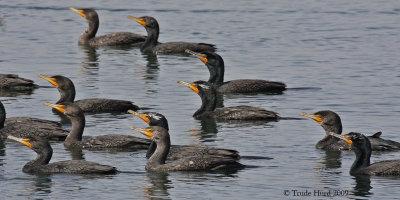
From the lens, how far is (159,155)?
1919 cm

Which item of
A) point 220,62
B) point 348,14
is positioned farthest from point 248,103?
point 348,14

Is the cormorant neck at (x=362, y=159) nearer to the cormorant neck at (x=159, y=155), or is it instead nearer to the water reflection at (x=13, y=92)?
the cormorant neck at (x=159, y=155)

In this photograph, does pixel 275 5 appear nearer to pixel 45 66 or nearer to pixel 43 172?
pixel 45 66

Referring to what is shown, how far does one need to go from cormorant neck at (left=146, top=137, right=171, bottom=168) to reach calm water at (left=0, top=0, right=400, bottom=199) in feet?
0.76

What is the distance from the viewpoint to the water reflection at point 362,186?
698 inches

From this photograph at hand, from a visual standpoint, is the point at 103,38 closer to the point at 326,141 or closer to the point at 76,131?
the point at 76,131

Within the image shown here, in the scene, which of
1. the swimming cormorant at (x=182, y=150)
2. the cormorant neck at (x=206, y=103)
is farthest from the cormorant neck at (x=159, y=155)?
the cormorant neck at (x=206, y=103)

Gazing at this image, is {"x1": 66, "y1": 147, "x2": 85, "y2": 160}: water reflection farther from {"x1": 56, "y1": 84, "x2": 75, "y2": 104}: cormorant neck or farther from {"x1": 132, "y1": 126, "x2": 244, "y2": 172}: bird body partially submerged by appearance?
{"x1": 56, "y1": 84, "x2": 75, "y2": 104}: cormorant neck

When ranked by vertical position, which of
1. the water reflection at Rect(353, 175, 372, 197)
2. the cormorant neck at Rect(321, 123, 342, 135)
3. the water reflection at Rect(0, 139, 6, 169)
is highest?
the cormorant neck at Rect(321, 123, 342, 135)

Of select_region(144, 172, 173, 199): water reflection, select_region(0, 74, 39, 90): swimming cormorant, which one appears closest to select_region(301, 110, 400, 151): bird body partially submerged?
select_region(144, 172, 173, 199): water reflection

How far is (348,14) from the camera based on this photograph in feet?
Answer: 144

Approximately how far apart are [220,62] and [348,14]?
16397mm

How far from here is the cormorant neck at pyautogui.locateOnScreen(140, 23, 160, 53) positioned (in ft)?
115
